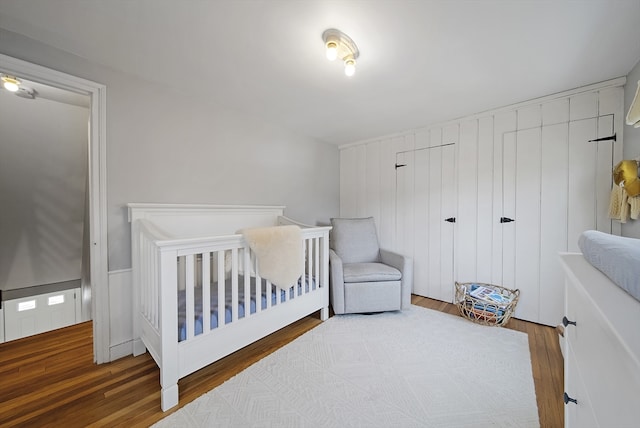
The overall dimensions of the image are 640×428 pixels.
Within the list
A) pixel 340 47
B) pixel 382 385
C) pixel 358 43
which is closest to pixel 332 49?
pixel 340 47

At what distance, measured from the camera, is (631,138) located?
163 centimetres

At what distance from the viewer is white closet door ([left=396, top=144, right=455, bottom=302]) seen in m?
2.61

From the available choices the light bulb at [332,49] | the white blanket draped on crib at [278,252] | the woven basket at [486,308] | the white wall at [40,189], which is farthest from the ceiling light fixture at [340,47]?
the white wall at [40,189]

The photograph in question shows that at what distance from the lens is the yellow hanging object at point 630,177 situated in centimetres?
143

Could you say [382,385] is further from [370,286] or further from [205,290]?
[205,290]

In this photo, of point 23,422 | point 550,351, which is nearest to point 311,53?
point 23,422

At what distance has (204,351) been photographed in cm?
141

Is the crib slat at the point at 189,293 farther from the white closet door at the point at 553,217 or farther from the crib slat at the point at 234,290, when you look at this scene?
the white closet door at the point at 553,217

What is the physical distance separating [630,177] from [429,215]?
146cm

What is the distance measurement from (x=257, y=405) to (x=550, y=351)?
2.09 meters

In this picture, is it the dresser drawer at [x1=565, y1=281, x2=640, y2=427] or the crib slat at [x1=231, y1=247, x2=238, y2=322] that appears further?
the crib slat at [x1=231, y1=247, x2=238, y2=322]

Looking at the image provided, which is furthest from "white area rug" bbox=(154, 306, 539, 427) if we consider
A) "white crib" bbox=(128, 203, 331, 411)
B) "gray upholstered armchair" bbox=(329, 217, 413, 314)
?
"gray upholstered armchair" bbox=(329, 217, 413, 314)

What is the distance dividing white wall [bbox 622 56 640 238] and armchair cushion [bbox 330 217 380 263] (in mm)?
1959

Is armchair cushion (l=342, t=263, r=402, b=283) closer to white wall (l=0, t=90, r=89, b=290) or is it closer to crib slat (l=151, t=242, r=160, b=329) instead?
crib slat (l=151, t=242, r=160, b=329)
